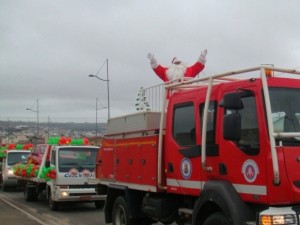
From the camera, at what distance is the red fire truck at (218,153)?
5.25 m

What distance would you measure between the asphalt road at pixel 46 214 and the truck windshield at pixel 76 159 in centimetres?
128

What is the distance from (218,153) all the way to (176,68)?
15.8 ft

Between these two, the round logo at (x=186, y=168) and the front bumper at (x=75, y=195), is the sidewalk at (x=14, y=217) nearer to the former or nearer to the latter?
the front bumper at (x=75, y=195)

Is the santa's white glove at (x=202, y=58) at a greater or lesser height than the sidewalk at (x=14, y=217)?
greater

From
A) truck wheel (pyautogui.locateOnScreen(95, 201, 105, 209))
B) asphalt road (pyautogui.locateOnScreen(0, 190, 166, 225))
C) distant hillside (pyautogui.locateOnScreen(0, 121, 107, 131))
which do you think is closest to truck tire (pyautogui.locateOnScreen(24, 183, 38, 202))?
asphalt road (pyautogui.locateOnScreen(0, 190, 166, 225))

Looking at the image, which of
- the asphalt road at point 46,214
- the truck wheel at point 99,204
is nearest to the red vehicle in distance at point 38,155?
the asphalt road at point 46,214

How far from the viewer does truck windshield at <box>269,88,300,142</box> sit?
17.9ft

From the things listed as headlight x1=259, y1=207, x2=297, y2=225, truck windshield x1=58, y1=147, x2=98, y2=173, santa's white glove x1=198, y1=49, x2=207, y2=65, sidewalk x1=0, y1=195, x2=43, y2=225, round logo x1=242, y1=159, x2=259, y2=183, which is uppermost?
santa's white glove x1=198, y1=49, x2=207, y2=65

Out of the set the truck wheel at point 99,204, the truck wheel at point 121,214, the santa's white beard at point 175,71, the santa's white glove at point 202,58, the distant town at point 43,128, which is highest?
the distant town at point 43,128

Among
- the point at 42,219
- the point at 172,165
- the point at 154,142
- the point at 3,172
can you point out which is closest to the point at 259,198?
the point at 172,165

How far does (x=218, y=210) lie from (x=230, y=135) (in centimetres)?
112

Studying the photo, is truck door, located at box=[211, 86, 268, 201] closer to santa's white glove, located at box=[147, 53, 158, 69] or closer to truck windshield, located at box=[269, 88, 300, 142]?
truck windshield, located at box=[269, 88, 300, 142]

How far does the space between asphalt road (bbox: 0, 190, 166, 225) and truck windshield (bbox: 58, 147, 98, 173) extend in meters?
1.28

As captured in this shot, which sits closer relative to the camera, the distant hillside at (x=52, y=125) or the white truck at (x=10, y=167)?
the white truck at (x=10, y=167)
